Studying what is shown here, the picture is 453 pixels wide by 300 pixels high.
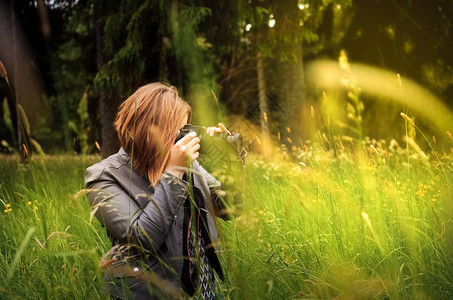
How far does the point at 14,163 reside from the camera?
6.95 metres

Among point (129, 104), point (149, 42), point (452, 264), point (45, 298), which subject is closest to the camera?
point (452, 264)

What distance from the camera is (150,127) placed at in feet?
5.98

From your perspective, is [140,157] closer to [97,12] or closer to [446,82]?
[97,12]

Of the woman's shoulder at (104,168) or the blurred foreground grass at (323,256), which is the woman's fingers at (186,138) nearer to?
the woman's shoulder at (104,168)

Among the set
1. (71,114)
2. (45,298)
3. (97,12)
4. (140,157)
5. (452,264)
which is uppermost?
(97,12)

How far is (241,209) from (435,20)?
5.87 meters

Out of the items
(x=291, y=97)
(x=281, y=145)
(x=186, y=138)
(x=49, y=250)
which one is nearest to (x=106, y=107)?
(x=281, y=145)

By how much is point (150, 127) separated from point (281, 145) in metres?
2.37

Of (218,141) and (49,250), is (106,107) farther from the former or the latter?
(218,141)

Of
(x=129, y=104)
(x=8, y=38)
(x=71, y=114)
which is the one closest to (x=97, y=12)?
(x=129, y=104)

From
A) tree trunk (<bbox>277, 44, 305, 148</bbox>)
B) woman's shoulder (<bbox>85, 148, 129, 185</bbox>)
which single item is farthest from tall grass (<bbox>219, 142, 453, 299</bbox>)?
tree trunk (<bbox>277, 44, 305, 148</bbox>)

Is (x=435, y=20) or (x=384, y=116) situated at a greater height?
(x=435, y=20)

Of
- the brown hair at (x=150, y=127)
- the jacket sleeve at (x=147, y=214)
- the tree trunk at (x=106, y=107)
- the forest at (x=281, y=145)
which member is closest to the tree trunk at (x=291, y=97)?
the forest at (x=281, y=145)

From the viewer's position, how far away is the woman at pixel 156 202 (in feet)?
5.45
